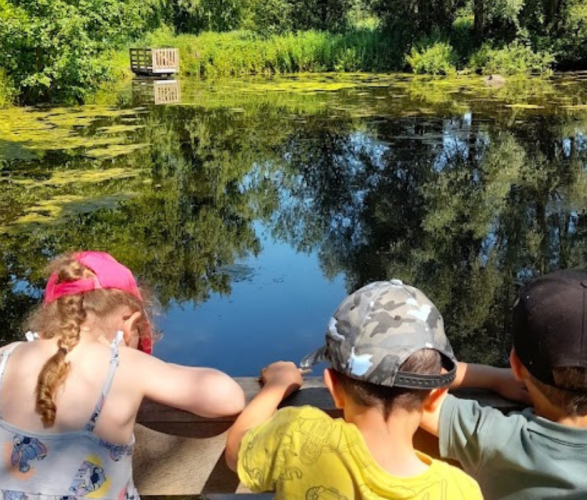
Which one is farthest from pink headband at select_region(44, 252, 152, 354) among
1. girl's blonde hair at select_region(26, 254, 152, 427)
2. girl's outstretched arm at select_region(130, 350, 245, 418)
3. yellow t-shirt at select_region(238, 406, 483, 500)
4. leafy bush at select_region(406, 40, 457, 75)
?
leafy bush at select_region(406, 40, 457, 75)

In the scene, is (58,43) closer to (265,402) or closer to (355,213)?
(355,213)

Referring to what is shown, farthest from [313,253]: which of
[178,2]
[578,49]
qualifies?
[178,2]

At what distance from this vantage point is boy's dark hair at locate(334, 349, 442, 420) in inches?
38.1

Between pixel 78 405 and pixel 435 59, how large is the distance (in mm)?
22002

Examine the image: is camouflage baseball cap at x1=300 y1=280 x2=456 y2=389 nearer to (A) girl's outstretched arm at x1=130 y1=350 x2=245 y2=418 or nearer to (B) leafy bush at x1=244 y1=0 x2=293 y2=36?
(A) girl's outstretched arm at x1=130 y1=350 x2=245 y2=418

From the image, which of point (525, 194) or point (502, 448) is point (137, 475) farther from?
point (525, 194)

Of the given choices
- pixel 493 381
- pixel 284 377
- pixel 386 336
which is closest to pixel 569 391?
pixel 493 381

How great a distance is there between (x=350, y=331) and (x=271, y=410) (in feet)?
0.69

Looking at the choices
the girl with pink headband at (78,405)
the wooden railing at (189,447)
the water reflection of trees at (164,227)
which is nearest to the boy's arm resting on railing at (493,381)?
the wooden railing at (189,447)

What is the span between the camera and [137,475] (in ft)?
3.82

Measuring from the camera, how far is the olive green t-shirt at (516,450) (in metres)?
1.02

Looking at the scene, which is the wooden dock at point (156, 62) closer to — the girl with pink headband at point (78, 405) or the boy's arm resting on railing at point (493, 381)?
the girl with pink headband at point (78, 405)

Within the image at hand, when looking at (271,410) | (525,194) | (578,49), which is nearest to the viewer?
(271,410)

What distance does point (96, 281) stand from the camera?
1.23 meters
